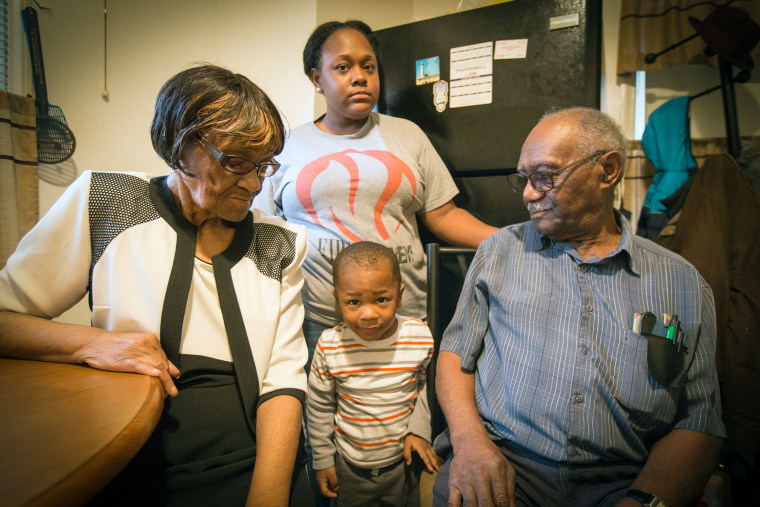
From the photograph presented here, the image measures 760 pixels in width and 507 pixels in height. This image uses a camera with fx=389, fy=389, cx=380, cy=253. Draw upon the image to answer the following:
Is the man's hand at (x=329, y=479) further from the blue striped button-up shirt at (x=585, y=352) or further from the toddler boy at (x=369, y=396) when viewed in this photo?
the blue striped button-up shirt at (x=585, y=352)

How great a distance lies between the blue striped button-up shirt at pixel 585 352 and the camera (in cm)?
100

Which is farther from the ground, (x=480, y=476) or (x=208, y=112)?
(x=208, y=112)

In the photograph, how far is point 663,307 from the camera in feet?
3.49

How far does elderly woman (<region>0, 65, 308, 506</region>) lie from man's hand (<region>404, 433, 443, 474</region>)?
1.36 ft

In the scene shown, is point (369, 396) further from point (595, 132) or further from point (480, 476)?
point (595, 132)

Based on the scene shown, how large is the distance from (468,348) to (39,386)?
3.34ft

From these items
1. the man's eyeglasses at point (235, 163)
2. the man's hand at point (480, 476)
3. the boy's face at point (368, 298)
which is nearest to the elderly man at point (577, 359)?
the man's hand at point (480, 476)

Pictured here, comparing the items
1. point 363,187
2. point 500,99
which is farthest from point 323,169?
point 500,99

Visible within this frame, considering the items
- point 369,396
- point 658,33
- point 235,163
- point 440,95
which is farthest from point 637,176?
point 235,163

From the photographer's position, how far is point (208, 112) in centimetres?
95

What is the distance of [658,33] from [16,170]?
3.61 metres

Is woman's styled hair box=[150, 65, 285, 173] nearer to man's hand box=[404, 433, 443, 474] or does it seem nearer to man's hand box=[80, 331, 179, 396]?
man's hand box=[80, 331, 179, 396]

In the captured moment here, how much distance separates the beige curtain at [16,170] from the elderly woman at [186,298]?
160 cm

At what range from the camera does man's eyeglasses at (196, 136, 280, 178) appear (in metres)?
0.96
